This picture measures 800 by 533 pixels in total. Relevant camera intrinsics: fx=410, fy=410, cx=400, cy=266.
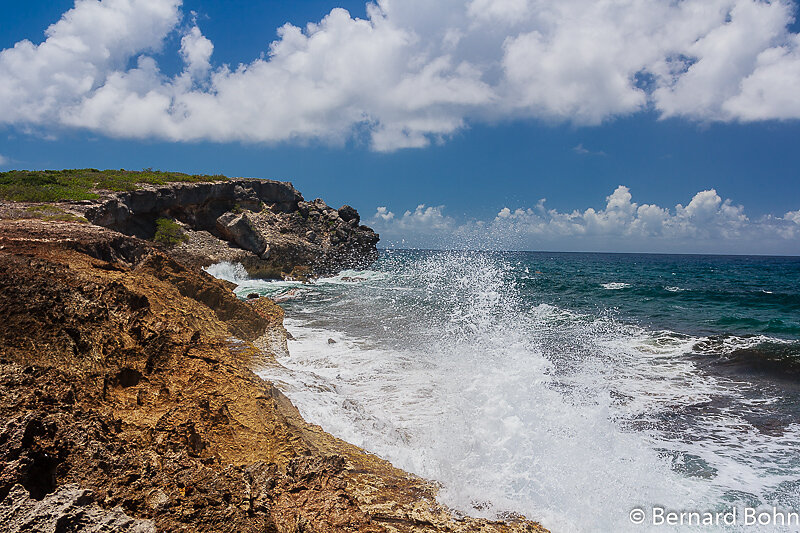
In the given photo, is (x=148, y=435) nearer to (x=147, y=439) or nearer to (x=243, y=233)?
(x=147, y=439)

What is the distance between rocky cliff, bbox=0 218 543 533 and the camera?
2293 millimetres

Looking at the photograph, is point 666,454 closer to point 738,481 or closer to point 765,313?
point 738,481

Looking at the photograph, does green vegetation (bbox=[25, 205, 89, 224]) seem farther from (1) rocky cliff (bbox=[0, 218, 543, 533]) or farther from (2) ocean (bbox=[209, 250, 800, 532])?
(1) rocky cliff (bbox=[0, 218, 543, 533])

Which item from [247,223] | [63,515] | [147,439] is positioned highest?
[247,223]

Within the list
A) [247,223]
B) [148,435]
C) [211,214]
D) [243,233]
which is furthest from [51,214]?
[211,214]

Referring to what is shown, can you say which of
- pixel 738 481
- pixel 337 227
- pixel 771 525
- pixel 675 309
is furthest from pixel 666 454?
pixel 337 227

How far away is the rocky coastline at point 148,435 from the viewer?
90.7 inches

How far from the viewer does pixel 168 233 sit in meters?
26.8

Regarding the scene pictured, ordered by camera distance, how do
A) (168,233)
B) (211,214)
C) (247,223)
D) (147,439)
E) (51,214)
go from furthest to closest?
(211,214) < (247,223) < (168,233) < (51,214) < (147,439)

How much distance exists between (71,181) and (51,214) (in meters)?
12.0

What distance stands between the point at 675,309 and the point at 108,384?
78.9ft

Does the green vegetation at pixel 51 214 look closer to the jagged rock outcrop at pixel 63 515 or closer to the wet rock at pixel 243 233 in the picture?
the wet rock at pixel 243 233

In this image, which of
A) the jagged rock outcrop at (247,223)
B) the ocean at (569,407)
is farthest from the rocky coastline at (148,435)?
the jagged rock outcrop at (247,223)

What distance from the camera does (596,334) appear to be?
1466 cm
